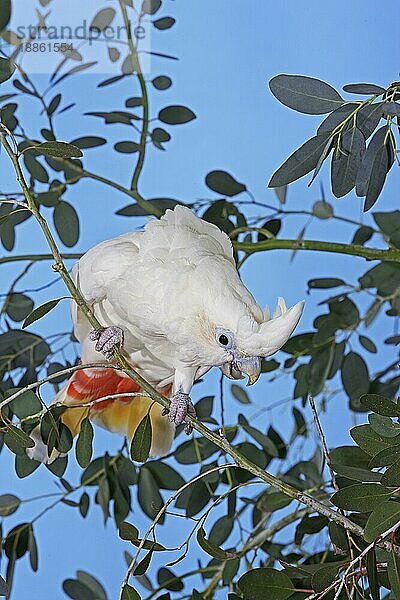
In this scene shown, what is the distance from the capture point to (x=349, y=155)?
0.70m

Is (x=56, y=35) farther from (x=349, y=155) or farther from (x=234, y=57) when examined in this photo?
(x=349, y=155)

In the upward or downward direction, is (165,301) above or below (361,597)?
above

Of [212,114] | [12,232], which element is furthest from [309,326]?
[12,232]

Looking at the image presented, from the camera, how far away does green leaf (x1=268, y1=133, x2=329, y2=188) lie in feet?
2.26

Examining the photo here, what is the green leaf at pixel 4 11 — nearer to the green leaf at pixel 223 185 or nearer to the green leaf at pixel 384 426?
the green leaf at pixel 223 185

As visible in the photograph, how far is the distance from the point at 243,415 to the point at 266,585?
477 mm

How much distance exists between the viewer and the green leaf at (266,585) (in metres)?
0.67

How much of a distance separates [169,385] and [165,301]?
0.69 ft

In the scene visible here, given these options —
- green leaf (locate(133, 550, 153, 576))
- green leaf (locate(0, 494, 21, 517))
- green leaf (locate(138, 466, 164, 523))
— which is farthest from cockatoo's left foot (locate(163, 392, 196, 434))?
green leaf (locate(0, 494, 21, 517))

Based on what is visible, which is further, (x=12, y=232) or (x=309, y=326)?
(x=309, y=326)

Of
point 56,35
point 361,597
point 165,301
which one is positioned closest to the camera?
point 361,597

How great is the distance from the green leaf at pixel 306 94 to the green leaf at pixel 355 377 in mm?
493

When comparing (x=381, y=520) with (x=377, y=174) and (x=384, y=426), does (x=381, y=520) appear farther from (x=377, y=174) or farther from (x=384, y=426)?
(x=377, y=174)

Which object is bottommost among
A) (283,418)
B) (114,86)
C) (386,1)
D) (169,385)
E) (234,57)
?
(169,385)
